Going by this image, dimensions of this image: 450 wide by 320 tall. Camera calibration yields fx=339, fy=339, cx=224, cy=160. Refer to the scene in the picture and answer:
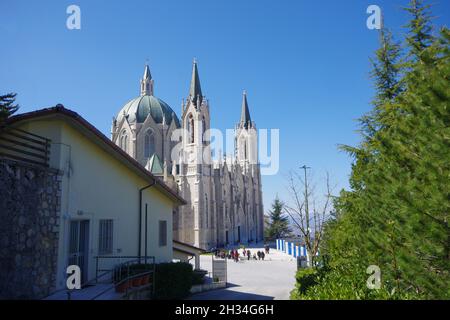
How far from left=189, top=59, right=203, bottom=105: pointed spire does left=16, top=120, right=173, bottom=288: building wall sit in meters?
42.9

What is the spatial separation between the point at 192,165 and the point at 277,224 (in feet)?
98.9

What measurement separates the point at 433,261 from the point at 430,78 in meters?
3.89

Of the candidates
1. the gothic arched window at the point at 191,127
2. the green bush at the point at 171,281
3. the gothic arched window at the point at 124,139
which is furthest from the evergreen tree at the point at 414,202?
the gothic arched window at the point at 124,139

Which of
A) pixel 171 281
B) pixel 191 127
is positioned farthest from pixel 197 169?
pixel 171 281

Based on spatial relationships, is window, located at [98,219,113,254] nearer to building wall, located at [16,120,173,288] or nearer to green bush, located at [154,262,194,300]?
building wall, located at [16,120,173,288]

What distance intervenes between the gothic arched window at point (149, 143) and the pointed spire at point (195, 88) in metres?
9.34

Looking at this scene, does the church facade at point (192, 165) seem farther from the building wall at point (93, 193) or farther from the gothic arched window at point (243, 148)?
the building wall at point (93, 193)

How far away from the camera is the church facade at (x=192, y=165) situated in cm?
5016

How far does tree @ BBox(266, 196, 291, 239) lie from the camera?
240ft

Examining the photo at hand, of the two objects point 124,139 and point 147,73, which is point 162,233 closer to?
point 124,139
